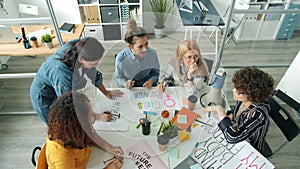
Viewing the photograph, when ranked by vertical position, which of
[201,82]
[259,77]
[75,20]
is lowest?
[75,20]

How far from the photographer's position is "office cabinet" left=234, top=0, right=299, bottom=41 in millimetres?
3193

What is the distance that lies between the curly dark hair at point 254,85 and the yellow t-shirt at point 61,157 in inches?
35.0

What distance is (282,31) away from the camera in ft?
11.2

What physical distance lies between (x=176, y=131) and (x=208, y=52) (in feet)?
1.78

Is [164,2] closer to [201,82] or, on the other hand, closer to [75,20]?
[75,20]

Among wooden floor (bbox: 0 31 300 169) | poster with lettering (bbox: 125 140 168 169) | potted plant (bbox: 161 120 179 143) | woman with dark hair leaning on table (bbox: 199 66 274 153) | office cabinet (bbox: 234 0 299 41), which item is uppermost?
woman with dark hair leaning on table (bbox: 199 66 274 153)

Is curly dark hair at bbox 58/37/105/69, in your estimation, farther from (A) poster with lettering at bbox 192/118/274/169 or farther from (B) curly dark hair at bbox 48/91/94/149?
(A) poster with lettering at bbox 192/118/274/169

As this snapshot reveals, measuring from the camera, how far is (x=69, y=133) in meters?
1.02

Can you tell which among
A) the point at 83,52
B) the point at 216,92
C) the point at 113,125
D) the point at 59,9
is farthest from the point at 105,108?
the point at 59,9

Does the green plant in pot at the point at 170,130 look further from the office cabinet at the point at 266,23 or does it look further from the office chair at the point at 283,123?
the office cabinet at the point at 266,23

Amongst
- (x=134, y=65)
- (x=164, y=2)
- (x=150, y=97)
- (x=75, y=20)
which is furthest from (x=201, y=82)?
(x=75, y=20)

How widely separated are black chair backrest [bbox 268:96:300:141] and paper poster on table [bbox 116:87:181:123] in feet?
2.06

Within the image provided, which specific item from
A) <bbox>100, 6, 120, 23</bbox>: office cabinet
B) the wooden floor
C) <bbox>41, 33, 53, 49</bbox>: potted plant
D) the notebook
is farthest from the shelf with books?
the notebook

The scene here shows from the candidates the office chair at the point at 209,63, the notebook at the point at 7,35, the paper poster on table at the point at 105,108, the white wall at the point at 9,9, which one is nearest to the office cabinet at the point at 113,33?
the paper poster on table at the point at 105,108
